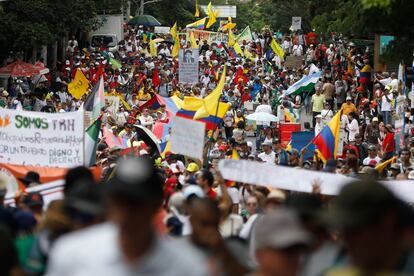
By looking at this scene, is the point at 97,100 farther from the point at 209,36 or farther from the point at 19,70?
the point at 209,36

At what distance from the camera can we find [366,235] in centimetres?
455

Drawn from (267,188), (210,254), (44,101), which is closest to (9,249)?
(210,254)

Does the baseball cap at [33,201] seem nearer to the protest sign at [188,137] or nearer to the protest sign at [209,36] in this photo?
the protest sign at [188,137]

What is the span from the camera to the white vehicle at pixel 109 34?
192 ft

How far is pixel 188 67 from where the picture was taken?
34469mm

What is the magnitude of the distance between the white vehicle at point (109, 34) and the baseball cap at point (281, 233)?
171 ft

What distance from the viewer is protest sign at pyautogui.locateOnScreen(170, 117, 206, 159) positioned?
44.7 feet

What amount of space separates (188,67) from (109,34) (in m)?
26.2

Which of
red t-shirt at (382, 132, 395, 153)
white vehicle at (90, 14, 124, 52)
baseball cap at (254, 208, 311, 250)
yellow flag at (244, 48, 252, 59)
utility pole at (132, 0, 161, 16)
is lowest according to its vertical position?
red t-shirt at (382, 132, 395, 153)

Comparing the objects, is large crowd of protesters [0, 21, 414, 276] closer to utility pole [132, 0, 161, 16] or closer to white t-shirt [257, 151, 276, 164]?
white t-shirt [257, 151, 276, 164]

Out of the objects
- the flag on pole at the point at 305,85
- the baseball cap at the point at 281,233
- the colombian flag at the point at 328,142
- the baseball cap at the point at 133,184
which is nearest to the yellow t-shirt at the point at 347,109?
the flag on pole at the point at 305,85

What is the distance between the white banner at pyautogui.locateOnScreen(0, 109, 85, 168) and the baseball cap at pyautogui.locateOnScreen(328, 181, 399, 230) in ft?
30.5

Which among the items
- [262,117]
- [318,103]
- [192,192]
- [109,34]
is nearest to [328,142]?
[192,192]

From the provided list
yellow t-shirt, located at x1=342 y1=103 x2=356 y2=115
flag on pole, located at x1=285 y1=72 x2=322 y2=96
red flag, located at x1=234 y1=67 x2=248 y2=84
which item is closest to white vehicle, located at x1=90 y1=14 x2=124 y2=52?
red flag, located at x1=234 y1=67 x2=248 y2=84
